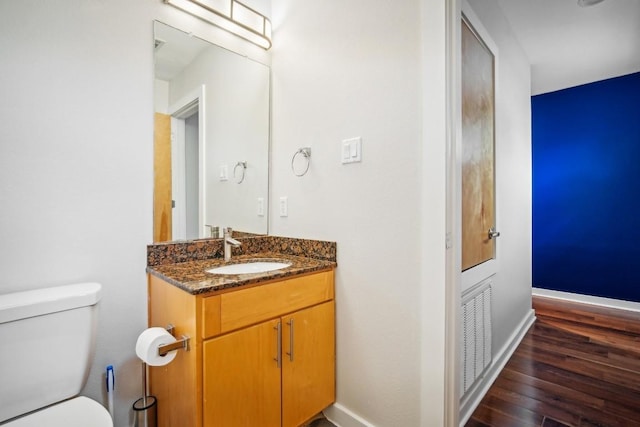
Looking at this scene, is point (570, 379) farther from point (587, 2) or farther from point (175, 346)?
point (587, 2)

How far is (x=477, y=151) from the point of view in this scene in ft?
5.65

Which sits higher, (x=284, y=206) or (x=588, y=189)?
(x=588, y=189)

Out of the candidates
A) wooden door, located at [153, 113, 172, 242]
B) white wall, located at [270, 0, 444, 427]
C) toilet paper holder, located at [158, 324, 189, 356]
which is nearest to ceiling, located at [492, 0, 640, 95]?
white wall, located at [270, 0, 444, 427]

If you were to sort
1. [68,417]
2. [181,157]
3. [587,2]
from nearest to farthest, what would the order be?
[68,417]
[181,157]
[587,2]

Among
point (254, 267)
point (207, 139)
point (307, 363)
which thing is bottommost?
point (307, 363)

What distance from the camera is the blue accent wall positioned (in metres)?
3.09

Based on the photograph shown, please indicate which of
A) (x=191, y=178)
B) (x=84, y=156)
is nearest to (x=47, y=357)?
(x=84, y=156)

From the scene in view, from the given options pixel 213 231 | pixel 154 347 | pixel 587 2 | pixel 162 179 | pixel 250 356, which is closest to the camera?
pixel 154 347

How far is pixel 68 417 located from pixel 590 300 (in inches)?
180

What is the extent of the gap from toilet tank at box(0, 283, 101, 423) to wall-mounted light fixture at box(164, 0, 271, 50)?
4.55ft

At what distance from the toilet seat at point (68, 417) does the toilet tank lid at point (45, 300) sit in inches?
12.3

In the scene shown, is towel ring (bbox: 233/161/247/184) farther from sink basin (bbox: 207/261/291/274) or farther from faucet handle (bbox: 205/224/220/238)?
sink basin (bbox: 207/261/291/274)

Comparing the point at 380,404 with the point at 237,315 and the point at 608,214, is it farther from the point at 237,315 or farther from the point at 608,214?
the point at 608,214

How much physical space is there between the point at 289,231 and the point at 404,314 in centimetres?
80
